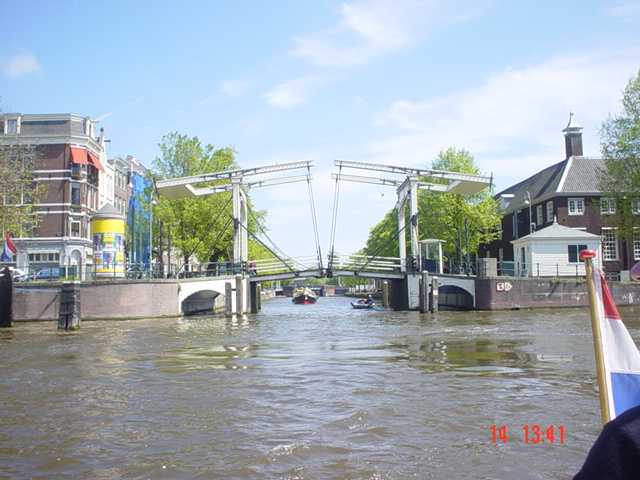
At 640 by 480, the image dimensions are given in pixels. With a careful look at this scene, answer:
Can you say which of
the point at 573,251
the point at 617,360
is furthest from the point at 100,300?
the point at 617,360

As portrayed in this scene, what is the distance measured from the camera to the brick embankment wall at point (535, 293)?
2850 centimetres

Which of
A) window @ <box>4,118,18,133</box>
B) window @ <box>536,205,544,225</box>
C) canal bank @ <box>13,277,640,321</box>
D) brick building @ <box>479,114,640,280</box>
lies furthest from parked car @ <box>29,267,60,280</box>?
window @ <box>536,205,544,225</box>

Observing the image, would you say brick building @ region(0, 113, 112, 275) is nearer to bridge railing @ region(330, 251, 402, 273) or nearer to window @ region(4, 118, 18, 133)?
window @ region(4, 118, 18, 133)

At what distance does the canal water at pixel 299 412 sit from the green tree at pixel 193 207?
2198 cm

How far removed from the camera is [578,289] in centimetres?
2964

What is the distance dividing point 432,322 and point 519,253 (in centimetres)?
1420

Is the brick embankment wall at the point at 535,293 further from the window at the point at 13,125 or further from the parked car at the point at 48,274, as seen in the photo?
the window at the point at 13,125

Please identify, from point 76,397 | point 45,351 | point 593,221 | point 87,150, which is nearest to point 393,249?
point 593,221

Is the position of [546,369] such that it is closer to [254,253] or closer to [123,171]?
[254,253]

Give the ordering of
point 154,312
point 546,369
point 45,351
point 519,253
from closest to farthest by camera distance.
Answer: point 546,369 < point 45,351 < point 154,312 < point 519,253

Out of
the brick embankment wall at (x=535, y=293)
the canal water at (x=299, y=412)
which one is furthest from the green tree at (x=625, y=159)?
the canal water at (x=299, y=412)

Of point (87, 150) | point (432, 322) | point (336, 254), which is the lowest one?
point (432, 322)

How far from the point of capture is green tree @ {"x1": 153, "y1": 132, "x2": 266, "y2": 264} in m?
35.7

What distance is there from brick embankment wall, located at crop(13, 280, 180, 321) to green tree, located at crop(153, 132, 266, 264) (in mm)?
9231
